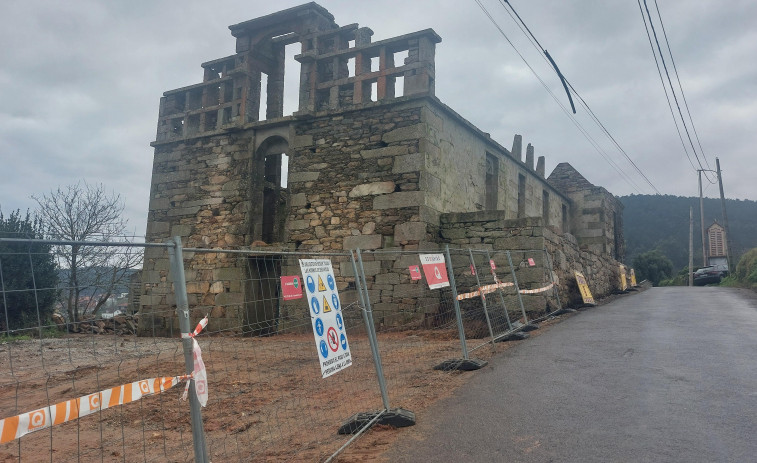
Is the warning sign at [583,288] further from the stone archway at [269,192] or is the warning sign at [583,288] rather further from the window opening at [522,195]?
the stone archway at [269,192]

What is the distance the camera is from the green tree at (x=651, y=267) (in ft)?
135

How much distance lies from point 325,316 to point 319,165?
8.65 m

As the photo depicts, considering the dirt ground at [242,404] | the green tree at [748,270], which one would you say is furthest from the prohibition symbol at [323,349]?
the green tree at [748,270]

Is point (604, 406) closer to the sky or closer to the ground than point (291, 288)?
closer to the ground

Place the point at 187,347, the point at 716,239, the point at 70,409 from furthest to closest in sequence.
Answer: the point at 716,239
the point at 187,347
the point at 70,409

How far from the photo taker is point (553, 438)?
14.3 ft

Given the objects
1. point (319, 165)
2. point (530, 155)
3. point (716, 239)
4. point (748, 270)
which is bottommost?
point (748, 270)

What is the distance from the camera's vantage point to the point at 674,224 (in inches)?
2638

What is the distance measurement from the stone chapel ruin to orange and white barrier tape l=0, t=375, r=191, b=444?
25.5ft

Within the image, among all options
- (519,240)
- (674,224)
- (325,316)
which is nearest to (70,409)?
(325,316)

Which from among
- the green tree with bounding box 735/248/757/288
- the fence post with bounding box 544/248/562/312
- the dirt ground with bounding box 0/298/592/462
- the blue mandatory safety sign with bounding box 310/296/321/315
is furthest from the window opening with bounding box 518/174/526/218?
the blue mandatory safety sign with bounding box 310/296/321/315

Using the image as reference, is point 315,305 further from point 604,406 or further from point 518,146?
point 518,146

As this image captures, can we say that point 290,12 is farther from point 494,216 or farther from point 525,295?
point 525,295

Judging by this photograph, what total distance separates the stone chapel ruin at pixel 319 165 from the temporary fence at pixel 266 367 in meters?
0.64
